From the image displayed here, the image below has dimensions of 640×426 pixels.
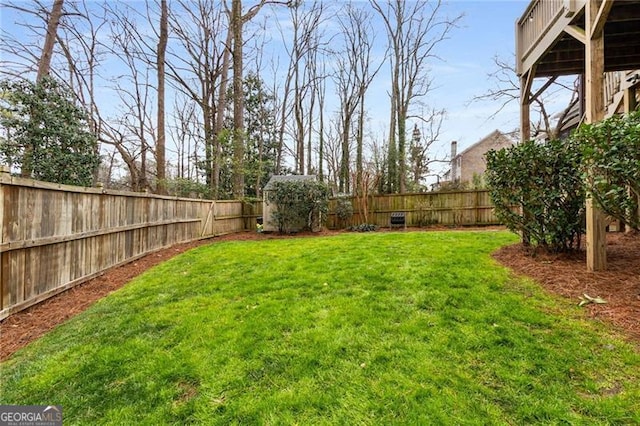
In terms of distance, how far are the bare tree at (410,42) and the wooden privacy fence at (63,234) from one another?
44.8ft

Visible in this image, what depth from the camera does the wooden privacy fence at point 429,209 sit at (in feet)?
36.7

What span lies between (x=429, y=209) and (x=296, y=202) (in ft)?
16.6

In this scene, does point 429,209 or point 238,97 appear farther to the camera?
point 238,97

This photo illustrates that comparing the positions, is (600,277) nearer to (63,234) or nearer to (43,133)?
(63,234)

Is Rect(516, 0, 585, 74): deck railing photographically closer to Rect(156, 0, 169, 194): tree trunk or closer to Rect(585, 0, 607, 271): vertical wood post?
Rect(585, 0, 607, 271): vertical wood post

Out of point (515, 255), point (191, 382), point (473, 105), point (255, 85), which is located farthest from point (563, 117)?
point (191, 382)

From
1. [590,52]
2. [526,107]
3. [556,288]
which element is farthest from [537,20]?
[556,288]

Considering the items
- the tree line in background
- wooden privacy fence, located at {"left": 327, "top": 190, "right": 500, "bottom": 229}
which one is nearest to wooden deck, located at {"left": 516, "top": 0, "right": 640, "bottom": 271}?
wooden privacy fence, located at {"left": 327, "top": 190, "right": 500, "bottom": 229}

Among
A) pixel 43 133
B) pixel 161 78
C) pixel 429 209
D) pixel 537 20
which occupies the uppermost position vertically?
pixel 161 78

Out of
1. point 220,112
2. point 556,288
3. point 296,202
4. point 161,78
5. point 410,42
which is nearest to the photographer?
point 556,288

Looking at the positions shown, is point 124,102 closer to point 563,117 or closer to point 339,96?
point 339,96

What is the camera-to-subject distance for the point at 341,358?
247cm

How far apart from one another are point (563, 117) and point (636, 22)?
30.6ft

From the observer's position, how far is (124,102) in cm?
1400
